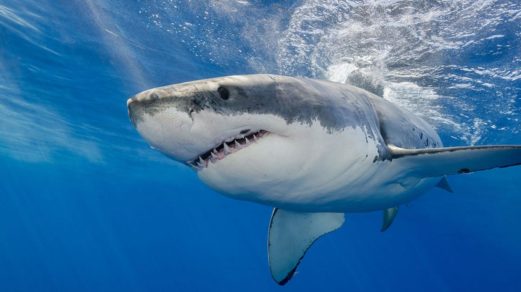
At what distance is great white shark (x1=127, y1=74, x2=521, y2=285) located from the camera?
7.70ft

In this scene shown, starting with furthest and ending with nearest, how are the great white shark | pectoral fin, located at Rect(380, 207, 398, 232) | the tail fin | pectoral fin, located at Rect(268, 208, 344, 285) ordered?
pectoral fin, located at Rect(380, 207, 398, 232)
pectoral fin, located at Rect(268, 208, 344, 285)
the tail fin
the great white shark

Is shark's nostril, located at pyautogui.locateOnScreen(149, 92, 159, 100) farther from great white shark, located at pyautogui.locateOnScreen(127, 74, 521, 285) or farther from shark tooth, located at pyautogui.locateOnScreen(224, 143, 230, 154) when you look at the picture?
shark tooth, located at pyautogui.locateOnScreen(224, 143, 230, 154)

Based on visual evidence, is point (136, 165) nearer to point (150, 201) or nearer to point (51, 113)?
point (51, 113)

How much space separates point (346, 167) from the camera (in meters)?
3.42

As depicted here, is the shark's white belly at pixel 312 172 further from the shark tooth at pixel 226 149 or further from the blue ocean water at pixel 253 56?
the blue ocean water at pixel 253 56

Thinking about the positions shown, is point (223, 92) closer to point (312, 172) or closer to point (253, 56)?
point (312, 172)

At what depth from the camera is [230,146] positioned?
8.78 ft

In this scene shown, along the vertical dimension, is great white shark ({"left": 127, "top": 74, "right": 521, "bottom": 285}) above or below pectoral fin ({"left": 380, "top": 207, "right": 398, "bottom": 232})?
above

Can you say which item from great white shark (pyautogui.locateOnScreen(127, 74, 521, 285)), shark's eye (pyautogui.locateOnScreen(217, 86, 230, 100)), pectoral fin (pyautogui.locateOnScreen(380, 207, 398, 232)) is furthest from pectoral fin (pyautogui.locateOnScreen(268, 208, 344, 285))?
shark's eye (pyautogui.locateOnScreen(217, 86, 230, 100))

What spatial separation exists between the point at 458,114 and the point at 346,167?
15.7m

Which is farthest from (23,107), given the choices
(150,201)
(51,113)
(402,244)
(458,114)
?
(402,244)

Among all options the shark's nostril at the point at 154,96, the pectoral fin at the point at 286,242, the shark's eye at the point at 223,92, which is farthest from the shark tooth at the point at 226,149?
the pectoral fin at the point at 286,242

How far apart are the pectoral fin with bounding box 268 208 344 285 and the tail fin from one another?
1.80m

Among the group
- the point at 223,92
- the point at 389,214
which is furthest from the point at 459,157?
the point at 389,214
